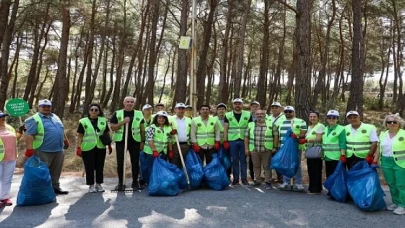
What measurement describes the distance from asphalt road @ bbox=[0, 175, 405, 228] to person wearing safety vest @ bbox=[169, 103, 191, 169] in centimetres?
77

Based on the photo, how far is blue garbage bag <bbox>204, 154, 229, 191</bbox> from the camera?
689 cm

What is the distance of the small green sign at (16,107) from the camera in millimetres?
6828

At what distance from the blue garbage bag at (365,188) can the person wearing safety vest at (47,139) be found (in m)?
4.83

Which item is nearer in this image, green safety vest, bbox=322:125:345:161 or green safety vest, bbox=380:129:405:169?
green safety vest, bbox=380:129:405:169

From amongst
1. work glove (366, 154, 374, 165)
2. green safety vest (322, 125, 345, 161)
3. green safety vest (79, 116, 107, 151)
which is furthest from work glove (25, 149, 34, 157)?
work glove (366, 154, 374, 165)

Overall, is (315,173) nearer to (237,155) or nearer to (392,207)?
(392,207)

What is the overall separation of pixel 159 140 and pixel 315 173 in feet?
9.39

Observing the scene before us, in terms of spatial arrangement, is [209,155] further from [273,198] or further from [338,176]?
[338,176]

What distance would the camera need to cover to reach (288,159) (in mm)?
6605

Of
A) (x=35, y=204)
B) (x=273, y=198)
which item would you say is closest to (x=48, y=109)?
(x=35, y=204)

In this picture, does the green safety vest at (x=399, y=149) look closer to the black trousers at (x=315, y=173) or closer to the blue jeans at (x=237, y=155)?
the black trousers at (x=315, y=173)

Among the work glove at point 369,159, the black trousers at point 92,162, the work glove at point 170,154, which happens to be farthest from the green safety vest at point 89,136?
the work glove at point 369,159

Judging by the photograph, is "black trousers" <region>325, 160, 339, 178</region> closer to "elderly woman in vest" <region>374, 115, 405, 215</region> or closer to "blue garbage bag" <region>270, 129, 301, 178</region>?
"blue garbage bag" <region>270, 129, 301, 178</region>

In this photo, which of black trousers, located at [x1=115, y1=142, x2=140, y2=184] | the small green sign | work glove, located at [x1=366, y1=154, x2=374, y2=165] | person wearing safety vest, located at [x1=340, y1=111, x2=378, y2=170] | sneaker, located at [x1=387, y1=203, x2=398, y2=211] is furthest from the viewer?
black trousers, located at [x1=115, y1=142, x2=140, y2=184]
